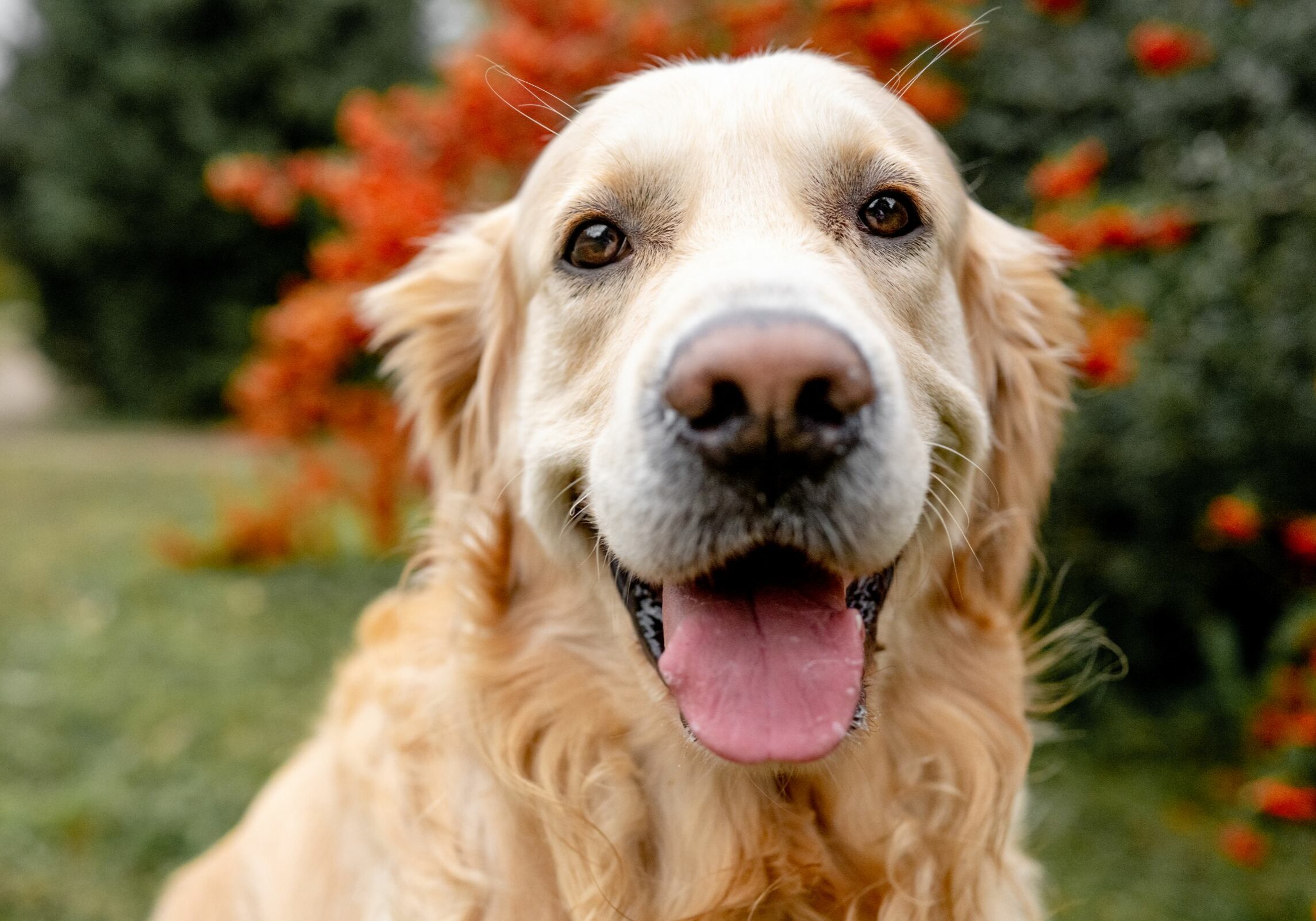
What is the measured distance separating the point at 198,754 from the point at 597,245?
→ 3.55m

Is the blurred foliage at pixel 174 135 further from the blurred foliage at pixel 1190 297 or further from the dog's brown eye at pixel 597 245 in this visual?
the dog's brown eye at pixel 597 245

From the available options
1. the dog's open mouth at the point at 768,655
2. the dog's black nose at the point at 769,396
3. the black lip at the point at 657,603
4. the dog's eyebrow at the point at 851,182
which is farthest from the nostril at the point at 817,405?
the dog's eyebrow at the point at 851,182

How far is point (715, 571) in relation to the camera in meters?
1.82

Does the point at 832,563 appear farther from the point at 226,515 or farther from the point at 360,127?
the point at 226,515

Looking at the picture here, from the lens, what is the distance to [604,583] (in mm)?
2072

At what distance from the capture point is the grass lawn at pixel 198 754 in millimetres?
3594

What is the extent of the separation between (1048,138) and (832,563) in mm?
3456

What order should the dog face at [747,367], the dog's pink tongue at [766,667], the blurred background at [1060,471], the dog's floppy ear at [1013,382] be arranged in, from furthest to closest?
the blurred background at [1060,471]
the dog's floppy ear at [1013,382]
the dog's pink tongue at [766,667]
the dog face at [747,367]

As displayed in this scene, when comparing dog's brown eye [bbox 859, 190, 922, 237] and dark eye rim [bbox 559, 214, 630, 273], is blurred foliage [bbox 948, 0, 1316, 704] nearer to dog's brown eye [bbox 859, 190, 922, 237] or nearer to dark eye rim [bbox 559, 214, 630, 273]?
dog's brown eye [bbox 859, 190, 922, 237]

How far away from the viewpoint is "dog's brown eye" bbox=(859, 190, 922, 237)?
2.09m

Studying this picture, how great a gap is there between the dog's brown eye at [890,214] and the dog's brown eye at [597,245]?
1.65ft

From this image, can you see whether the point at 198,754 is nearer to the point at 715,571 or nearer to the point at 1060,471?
the point at 715,571

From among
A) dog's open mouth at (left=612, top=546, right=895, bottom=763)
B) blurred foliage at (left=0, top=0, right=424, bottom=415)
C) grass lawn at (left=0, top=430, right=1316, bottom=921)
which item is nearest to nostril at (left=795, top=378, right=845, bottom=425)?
dog's open mouth at (left=612, top=546, right=895, bottom=763)

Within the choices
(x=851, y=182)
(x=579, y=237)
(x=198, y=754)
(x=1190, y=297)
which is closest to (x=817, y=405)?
(x=851, y=182)
